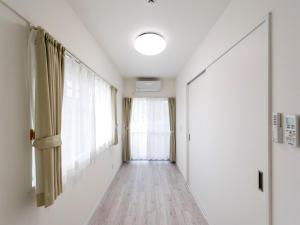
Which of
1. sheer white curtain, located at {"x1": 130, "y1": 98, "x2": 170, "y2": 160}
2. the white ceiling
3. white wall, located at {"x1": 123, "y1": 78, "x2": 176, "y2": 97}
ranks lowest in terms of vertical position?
sheer white curtain, located at {"x1": 130, "y1": 98, "x2": 170, "y2": 160}

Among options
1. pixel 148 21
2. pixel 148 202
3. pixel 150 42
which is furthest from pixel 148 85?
pixel 148 202

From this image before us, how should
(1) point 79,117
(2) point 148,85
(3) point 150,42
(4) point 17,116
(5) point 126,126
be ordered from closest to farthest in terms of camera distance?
(4) point 17,116, (1) point 79,117, (3) point 150,42, (2) point 148,85, (5) point 126,126

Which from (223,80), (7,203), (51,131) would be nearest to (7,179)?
(7,203)

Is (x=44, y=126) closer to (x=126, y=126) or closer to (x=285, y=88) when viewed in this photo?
(x=285, y=88)

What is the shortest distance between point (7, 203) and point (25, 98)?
62cm

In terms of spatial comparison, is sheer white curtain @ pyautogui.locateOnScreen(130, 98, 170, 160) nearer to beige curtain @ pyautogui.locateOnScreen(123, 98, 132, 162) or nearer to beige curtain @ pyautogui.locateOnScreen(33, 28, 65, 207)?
beige curtain @ pyautogui.locateOnScreen(123, 98, 132, 162)

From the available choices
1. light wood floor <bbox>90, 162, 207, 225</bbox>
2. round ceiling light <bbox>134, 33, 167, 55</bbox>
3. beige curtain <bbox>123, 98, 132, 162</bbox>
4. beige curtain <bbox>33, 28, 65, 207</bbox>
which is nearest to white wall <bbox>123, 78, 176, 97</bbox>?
beige curtain <bbox>123, 98, 132, 162</bbox>

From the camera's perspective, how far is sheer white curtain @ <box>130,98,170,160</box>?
478 cm

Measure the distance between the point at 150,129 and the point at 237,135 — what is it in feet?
11.4

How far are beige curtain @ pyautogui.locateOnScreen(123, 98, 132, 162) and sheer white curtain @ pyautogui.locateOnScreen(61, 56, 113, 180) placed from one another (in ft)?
6.73

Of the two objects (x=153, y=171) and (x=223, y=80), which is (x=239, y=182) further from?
(x=153, y=171)

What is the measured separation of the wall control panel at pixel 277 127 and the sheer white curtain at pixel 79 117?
1.62 m

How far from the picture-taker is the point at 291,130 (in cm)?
86

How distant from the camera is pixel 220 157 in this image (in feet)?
5.79
